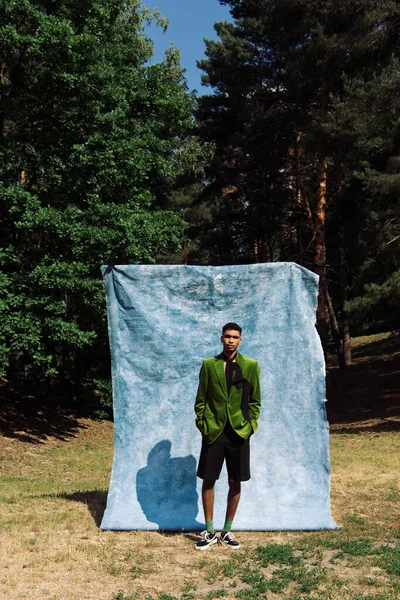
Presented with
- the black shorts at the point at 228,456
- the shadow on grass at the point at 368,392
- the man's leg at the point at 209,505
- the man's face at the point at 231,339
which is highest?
the man's face at the point at 231,339

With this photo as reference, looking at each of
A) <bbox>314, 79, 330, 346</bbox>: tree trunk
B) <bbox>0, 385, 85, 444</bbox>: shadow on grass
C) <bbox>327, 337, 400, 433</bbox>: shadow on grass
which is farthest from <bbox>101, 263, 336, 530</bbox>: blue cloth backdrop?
<bbox>314, 79, 330, 346</bbox>: tree trunk

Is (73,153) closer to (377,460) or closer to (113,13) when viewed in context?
(113,13)

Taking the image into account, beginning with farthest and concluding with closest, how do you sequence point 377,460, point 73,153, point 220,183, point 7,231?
1. point 220,183
2. point 7,231
3. point 73,153
4. point 377,460

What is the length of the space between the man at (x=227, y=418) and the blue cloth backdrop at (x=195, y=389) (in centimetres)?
59

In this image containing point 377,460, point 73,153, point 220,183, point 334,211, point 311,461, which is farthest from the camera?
point 220,183

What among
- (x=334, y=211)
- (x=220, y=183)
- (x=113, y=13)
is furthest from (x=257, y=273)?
(x=220, y=183)

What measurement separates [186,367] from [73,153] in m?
10.2

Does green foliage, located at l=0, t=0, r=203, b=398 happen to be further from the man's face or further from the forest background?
the man's face

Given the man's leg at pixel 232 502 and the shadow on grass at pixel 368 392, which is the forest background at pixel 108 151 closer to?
the shadow on grass at pixel 368 392

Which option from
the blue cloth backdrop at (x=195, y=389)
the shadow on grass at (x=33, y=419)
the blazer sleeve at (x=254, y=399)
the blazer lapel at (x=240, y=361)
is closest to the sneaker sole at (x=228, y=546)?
the blue cloth backdrop at (x=195, y=389)

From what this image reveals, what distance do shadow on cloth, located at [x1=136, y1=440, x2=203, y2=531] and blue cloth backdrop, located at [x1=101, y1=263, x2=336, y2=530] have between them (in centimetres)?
1

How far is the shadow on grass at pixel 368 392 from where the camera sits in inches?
837

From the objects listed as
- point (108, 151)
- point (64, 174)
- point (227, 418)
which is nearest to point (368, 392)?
point (108, 151)

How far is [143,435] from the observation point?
7.34 m
